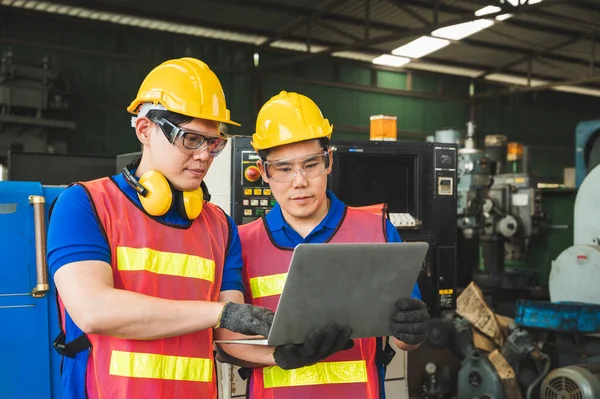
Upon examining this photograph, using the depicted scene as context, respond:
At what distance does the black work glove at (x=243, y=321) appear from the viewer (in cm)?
137

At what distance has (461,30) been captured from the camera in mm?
10055

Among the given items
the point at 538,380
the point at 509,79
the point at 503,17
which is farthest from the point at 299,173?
the point at 509,79

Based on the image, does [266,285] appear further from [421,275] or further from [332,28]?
[332,28]

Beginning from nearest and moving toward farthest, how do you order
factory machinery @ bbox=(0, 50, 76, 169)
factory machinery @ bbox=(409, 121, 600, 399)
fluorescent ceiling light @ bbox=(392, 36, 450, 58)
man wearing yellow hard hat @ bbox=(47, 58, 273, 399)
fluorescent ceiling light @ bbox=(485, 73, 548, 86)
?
man wearing yellow hard hat @ bbox=(47, 58, 273, 399) < factory machinery @ bbox=(409, 121, 600, 399) < factory machinery @ bbox=(0, 50, 76, 169) < fluorescent ceiling light @ bbox=(392, 36, 450, 58) < fluorescent ceiling light @ bbox=(485, 73, 548, 86)

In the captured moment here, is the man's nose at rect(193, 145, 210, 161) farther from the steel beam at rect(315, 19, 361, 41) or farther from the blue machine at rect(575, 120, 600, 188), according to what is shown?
the steel beam at rect(315, 19, 361, 41)

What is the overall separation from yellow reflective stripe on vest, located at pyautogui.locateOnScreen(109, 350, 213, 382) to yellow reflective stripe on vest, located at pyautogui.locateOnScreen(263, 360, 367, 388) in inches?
10.6

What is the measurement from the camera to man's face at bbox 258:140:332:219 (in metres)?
1.84

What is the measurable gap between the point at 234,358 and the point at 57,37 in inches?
315

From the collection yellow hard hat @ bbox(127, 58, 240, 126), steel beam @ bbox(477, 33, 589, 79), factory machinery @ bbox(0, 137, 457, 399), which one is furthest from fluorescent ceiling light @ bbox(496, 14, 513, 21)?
yellow hard hat @ bbox(127, 58, 240, 126)

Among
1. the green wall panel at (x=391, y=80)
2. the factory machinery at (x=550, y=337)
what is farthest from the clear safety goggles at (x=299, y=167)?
the green wall panel at (x=391, y=80)

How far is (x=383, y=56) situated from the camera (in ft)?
37.4

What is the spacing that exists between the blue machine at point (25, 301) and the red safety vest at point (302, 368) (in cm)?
79

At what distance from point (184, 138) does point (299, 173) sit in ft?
1.36

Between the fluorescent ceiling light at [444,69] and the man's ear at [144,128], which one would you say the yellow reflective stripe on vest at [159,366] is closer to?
the man's ear at [144,128]
